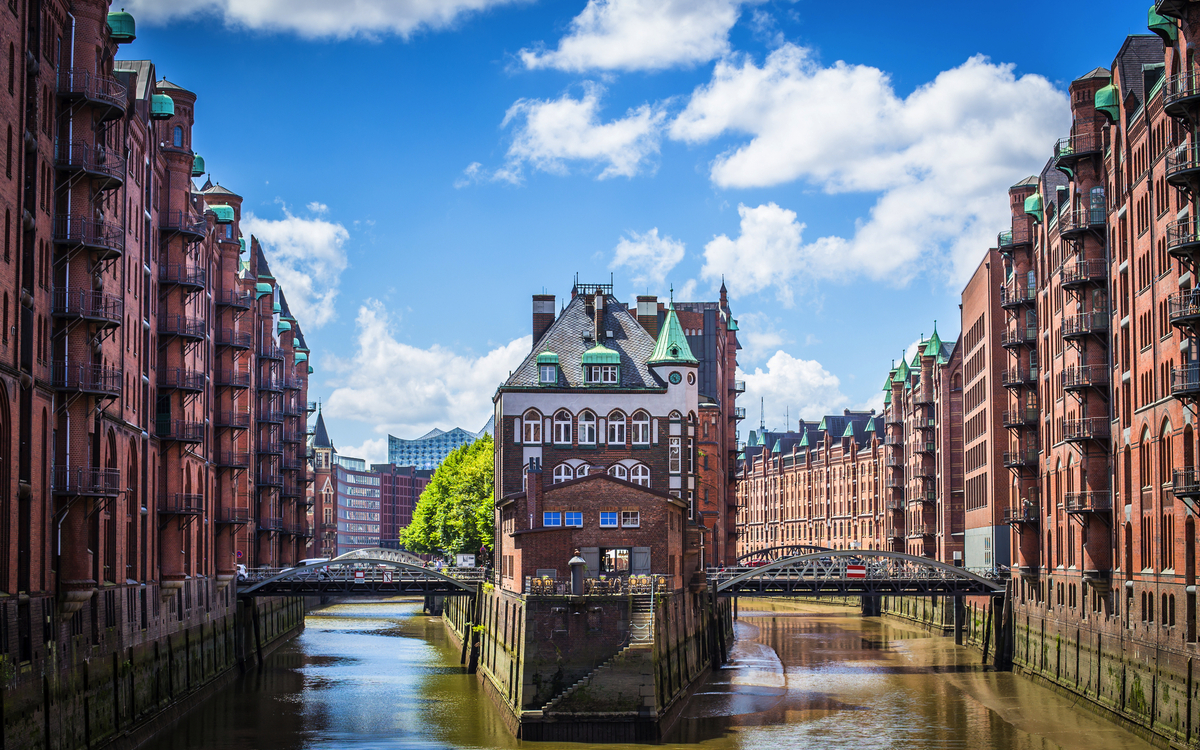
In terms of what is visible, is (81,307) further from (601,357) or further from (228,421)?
(601,357)

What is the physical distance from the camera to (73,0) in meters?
46.8

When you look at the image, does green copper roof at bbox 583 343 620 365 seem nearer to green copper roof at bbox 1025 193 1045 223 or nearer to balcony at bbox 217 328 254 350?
balcony at bbox 217 328 254 350

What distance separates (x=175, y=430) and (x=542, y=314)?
89.6 ft

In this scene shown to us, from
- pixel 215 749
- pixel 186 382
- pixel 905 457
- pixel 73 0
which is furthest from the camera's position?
pixel 905 457

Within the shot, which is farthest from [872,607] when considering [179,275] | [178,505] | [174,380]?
[179,275]

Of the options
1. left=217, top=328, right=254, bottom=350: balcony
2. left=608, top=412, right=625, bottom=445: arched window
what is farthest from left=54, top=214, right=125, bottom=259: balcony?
left=608, top=412, right=625, bottom=445: arched window

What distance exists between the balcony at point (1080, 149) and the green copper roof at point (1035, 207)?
10.1 metres

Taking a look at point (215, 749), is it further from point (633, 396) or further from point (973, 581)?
point (973, 581)

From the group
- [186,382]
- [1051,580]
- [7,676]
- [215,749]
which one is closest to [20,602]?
[7,676]

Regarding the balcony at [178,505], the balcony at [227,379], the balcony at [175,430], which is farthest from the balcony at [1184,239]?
the balcony at [227,379]

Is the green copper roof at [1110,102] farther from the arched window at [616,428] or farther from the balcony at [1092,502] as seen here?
the arched window at [616,428]

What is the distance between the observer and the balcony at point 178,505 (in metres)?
63.2

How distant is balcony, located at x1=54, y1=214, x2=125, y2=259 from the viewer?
45375 mm

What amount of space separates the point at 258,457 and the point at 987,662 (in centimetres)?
4932
